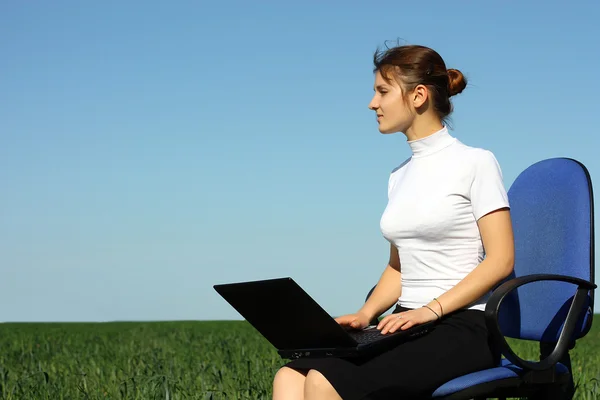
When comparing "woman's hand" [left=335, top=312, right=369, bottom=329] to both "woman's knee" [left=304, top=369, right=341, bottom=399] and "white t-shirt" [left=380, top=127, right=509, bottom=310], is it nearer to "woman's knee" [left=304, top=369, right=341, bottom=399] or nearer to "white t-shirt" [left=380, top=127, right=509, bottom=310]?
"white t-shirt" [left=380, top=127, right=509, bottom=310]

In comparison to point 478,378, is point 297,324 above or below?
above

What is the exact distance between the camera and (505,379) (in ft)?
10.8

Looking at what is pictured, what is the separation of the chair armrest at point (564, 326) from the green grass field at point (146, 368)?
1701mm

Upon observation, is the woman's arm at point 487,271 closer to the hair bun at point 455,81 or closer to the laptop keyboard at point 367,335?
the laptop keyboard at point 367,335

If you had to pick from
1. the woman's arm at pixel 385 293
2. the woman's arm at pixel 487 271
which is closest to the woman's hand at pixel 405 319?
the woman's arm at pixel 487 271

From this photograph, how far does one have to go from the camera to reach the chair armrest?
3.16 metres

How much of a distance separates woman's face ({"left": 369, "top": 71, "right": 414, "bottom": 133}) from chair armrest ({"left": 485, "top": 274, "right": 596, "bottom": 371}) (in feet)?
2.54

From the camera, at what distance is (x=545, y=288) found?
3.71 metres

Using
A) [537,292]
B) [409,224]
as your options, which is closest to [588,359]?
[537,292]

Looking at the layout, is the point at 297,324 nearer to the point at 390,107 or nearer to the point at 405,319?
the point at 405,319

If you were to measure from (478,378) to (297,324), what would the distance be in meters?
0.73

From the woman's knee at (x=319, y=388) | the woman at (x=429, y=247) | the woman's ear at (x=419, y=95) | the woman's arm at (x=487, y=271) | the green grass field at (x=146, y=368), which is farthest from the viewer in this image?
the green grass field at (x=146, y=368)

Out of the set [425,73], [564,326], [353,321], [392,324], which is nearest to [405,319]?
[392,324]

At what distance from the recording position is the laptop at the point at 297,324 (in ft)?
9.80
